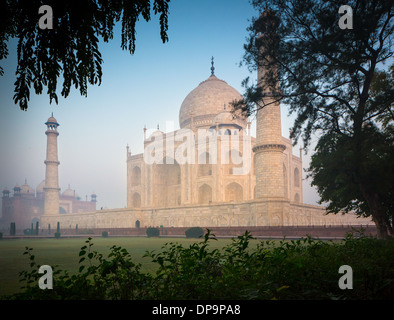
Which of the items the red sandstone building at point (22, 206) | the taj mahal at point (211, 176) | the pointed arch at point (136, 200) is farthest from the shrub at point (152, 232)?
the red sandstone building at point (22, 206)

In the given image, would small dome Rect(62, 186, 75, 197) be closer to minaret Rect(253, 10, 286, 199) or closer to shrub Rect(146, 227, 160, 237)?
shrub Rect(146, 227, 160, 237)

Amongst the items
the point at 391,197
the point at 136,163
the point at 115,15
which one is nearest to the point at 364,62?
the point at 391,197

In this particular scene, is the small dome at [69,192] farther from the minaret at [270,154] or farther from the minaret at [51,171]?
the minaret at [270,154]

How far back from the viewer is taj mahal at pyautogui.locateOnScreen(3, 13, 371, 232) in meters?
24.5

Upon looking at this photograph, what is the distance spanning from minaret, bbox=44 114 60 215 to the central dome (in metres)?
18.6

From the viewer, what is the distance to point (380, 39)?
911cm

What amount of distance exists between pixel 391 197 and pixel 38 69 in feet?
35.5

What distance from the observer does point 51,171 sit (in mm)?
46375

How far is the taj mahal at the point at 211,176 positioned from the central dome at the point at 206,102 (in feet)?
0.41

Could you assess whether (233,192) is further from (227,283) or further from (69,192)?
(69,192)

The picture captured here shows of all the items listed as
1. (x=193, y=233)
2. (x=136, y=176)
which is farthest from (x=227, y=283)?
(x=136, y=176)

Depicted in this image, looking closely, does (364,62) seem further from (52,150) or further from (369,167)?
(52,150)

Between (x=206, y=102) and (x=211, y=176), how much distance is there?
11.3 m

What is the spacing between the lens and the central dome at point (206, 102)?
133 feet
